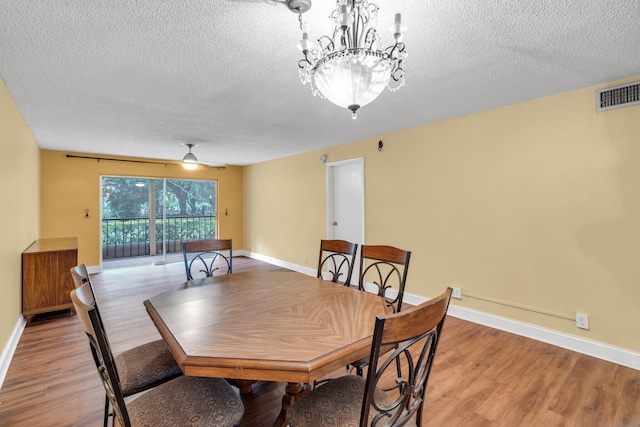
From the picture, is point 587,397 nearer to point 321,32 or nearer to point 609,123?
point 609,123

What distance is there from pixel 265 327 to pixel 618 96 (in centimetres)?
315

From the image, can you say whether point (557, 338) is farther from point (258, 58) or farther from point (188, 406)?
point (258, 58)

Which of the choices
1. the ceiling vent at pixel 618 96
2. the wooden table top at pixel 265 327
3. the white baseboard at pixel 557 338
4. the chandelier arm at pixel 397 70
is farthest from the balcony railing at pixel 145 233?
the ceiling vent at pixel 618 96

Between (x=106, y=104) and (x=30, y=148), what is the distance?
1943mm

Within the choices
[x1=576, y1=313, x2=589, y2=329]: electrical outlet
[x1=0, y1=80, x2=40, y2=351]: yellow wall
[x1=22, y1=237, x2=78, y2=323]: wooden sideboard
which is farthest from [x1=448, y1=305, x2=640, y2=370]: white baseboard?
[x1=22, y1=237, x2=78, y2=323]: wooden sideboard

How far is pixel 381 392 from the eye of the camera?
1.28 meters

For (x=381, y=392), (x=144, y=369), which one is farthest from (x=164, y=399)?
(x=381, y=392)

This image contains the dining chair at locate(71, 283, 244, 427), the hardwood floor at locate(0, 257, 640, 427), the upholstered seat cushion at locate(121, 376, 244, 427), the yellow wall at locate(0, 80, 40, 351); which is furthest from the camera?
the yellow wall at locate(0, 80, 40, 351)

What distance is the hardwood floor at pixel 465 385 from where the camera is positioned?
5.82ft

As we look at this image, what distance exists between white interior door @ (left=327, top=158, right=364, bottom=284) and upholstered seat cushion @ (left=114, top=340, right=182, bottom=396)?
3.23 metres

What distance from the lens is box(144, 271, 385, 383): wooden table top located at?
1026 mm

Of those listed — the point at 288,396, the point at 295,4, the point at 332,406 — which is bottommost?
the point at 288,396

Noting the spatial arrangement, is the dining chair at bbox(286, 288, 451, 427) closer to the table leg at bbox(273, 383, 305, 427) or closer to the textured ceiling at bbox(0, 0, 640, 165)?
the table leg at bbox(273, 383, 305, 427)

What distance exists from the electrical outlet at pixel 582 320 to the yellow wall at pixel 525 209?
0.11ft
